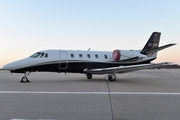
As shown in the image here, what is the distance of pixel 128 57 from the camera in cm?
1873

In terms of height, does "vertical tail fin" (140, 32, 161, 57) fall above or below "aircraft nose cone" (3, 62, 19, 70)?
above

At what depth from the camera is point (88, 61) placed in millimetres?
17688

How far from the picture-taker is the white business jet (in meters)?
15.4

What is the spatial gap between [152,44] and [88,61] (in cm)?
736

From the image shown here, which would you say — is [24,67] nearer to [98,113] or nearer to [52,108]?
[52,108]

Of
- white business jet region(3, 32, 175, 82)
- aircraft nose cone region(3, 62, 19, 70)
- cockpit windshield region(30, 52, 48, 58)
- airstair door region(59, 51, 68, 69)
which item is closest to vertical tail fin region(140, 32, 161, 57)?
white business jet region(3, 32, 175, 82)

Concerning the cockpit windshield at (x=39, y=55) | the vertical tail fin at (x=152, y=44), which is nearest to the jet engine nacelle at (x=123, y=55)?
the vertical tail fin at (x=152, y=44)

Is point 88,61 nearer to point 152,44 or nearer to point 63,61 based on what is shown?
point 63,61

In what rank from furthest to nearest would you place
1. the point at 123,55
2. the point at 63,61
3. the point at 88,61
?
the point at 123,55
the point at 88,61
the point at 63,61

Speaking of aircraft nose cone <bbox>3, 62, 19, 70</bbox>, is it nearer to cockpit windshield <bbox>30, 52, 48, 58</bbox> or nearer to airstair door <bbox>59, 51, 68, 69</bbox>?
cockpit windshield <bbox>30, 52, 48, 58</bbox>

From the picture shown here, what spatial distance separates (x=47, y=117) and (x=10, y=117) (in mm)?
920

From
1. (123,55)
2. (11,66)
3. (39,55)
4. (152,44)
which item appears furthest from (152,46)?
(11,66)

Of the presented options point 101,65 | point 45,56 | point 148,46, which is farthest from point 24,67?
point 148,46

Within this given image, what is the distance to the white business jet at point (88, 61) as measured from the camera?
50.6 feet
